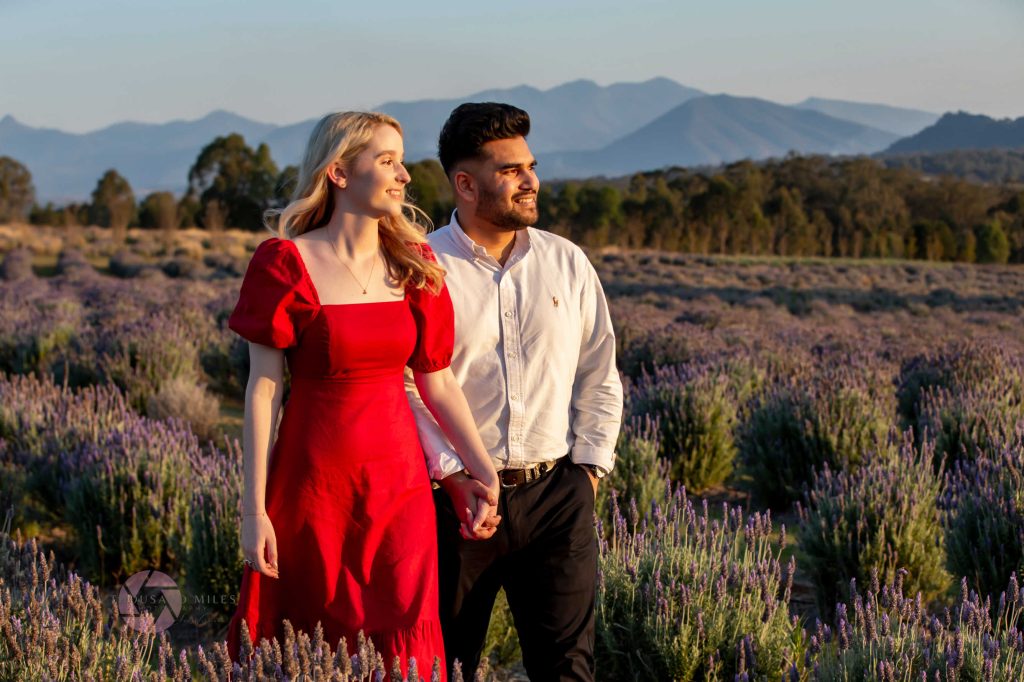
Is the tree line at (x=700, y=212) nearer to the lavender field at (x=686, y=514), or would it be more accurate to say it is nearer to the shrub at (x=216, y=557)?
the lavender field at (x=686, y=514)

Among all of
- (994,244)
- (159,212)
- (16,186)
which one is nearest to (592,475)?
(159,212)

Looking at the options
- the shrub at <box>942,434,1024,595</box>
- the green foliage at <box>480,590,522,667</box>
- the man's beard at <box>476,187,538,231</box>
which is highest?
the man's beard at <box>476,187,538,231</box>

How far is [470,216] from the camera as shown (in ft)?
8.39

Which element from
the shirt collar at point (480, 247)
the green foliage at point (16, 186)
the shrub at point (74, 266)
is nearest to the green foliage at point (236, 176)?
the green foliage at point (16, 186)

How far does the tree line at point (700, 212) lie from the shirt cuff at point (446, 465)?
3630 centimetres

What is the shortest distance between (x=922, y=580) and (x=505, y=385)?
2.59 meters

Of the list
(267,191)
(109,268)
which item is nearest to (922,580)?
(109,268)

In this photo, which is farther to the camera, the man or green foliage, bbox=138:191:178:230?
green foliage, bbox=138:191:178:230

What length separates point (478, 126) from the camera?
8.07 ft

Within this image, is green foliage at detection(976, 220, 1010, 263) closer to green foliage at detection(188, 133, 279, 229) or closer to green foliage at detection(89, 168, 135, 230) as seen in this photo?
green foliage at detection(188, 133, 279, 229)

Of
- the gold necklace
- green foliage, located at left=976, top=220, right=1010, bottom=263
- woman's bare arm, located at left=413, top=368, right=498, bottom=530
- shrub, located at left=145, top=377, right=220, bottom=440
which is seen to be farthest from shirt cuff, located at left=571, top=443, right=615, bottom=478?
green foliage, located at left=976, top=220, right=1010, bottom=263

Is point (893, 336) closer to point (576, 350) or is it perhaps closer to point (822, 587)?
point (822, 587)

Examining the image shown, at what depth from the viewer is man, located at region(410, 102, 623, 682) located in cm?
247

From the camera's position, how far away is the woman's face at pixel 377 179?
7.57ft
